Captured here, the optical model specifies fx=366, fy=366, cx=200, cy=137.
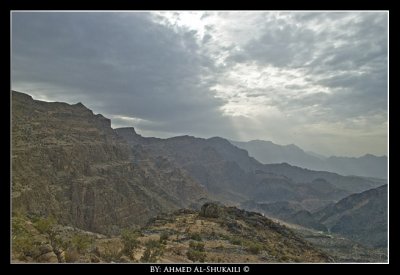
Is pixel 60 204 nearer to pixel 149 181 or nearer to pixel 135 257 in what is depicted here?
pixel 149 181

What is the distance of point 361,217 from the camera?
7738 cm

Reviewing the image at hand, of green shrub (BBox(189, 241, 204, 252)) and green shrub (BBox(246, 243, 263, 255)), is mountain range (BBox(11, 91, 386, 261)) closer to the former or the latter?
green shrub (BBox(246, 243, 263, 255))

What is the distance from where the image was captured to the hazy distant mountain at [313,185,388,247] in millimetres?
65875

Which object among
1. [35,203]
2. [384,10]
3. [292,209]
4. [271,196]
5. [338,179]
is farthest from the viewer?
[338,179]

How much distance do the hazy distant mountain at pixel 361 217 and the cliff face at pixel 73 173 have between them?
36.1 m

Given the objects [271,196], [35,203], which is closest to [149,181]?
[35,203]

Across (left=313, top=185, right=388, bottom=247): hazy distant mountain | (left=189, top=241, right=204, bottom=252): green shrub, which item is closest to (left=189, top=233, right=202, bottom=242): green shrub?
(left=189, top=241, right=204, bottom=252): green shrub

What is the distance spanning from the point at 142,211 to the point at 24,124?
2299cm

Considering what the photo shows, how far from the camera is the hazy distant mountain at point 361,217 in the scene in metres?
65.9

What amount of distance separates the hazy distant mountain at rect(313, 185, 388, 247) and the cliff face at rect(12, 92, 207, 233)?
36052 mm

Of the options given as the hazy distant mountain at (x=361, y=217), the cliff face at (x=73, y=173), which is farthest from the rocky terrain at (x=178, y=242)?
the hazy distant mountain at (x=361, y=217)

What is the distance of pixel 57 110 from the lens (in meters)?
65.8

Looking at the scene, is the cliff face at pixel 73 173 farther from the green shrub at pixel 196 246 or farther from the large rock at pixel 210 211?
the green shrub at pixel 196 246

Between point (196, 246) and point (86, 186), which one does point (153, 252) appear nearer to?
point (196, 246)
